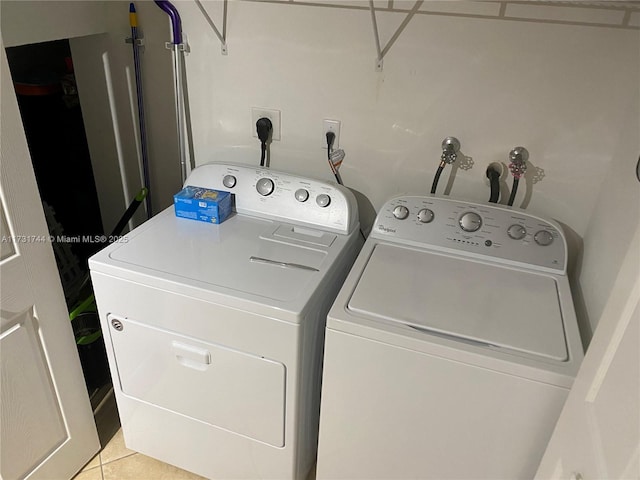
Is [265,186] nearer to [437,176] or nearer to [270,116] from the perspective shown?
[270,116]

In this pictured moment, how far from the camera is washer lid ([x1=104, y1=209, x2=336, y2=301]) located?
1.34 m

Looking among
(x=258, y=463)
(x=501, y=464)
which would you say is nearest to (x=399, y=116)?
(x=501, y=464)

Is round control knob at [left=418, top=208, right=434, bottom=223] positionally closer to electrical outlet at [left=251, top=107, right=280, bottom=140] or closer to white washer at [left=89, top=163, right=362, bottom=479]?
white washer at [left=89, top=163, right=362, bottom=479]

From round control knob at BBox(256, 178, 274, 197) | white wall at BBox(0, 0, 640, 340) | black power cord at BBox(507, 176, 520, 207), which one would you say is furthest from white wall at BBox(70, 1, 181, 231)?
black power cord at BBox(507, 176, 520, 207)

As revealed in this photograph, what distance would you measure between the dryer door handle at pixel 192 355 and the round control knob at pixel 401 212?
699 mm

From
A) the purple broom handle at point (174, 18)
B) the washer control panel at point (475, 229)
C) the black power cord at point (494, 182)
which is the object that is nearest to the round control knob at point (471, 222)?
the washer control panel at point (475, 229)

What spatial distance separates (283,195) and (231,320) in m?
0.51

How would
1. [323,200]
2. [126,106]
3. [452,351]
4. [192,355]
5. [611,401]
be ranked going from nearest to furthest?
1. [611,401]
2. [452,351]
3. [192,355]
4. [323,200]
5. [126,106]

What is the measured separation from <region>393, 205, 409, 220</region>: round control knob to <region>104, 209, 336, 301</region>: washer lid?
0.21 m

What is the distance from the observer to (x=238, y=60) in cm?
172

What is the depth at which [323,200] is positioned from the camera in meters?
1.62

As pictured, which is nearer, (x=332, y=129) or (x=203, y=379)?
(x=203, y=379)

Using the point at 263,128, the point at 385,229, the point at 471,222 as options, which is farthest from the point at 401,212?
the point at 263,128

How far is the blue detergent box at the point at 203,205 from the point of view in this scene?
163cm
